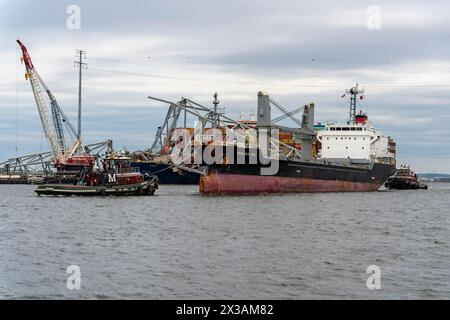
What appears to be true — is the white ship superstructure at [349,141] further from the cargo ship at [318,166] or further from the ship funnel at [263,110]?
the ship funnel at [263,110]

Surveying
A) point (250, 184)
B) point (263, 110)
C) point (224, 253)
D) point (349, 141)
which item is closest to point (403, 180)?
point (349, 141)

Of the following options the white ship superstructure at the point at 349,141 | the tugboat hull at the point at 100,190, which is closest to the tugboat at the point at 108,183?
the tugboat hull at the point at 100,190

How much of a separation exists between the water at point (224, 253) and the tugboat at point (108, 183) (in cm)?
1428

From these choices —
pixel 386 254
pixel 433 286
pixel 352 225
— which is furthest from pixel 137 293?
pixel 352 225

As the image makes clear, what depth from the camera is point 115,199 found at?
55.1 meters

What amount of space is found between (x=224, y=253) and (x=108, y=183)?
3532cm

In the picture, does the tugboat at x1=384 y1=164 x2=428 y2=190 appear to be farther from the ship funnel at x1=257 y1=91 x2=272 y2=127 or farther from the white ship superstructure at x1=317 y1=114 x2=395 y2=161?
the ship funnel at x1=257 y1=91 x2=272 y2=127

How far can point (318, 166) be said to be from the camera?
64.8 meters

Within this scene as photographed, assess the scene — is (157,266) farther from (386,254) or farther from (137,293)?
(386,254)

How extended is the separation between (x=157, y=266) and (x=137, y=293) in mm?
3881

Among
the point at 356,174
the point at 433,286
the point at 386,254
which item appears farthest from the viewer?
the point at 356,174

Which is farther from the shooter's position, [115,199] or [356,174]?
[356,174]

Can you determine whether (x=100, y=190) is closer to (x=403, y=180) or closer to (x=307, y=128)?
(x=307, y=128)

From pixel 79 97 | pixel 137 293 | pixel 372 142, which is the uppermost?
pixel 79 97
